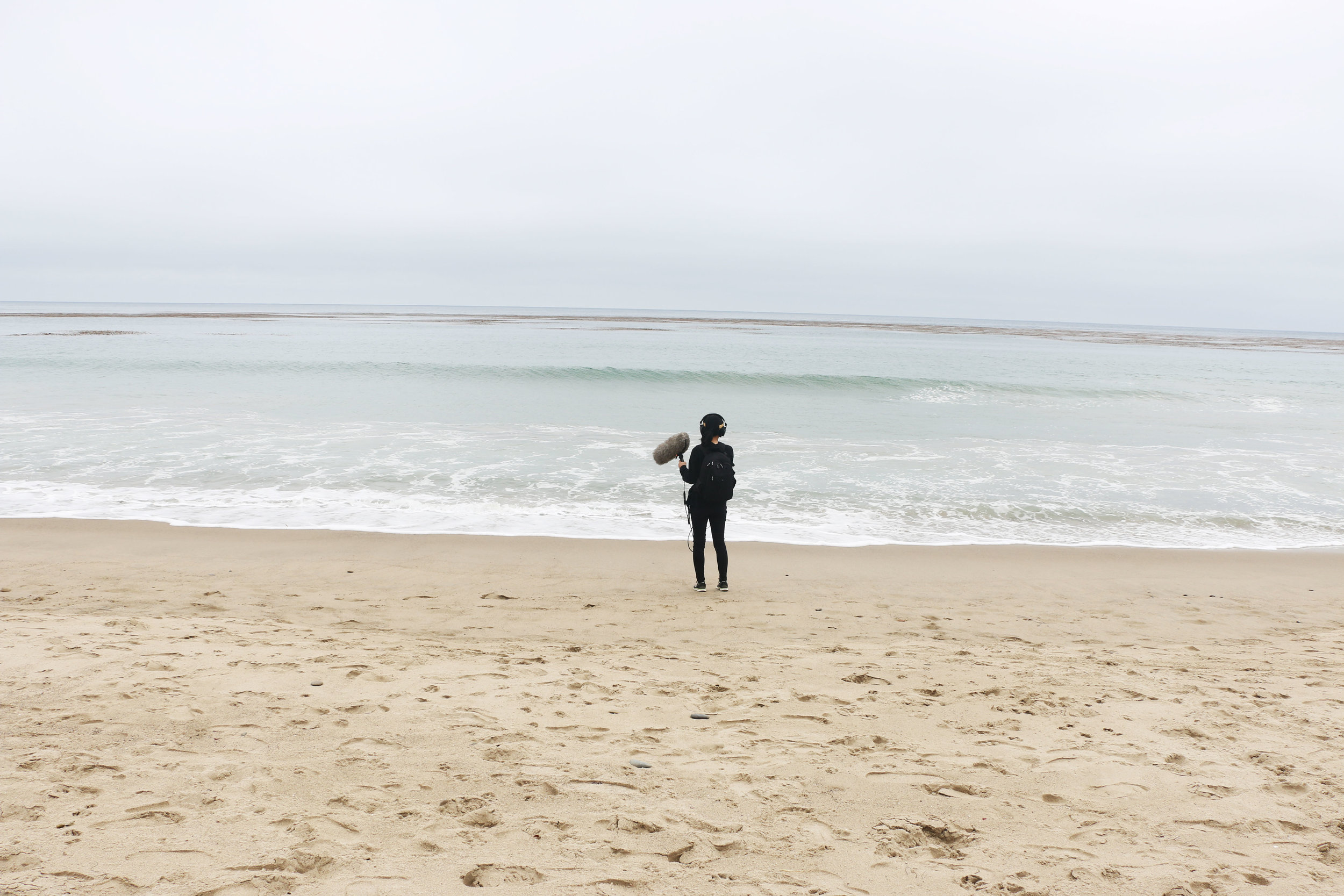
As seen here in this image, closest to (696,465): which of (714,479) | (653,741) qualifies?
(714,479)

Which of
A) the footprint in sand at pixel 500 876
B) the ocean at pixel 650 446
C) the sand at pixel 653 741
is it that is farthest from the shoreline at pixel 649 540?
the footprint in sand at pixel 500 876

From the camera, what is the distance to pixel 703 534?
7160 millimetres

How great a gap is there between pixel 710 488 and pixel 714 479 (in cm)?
9

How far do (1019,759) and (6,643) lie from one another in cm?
601

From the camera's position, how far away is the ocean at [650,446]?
974 centimetres

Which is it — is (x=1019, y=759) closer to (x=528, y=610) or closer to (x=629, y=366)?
(x=528, y=610)

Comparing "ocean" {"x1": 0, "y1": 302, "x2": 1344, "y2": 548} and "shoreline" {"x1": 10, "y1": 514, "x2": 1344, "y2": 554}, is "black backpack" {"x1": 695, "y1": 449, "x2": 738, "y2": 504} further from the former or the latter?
"ocean" {"x1": 0, "y1": 302, "x2": 1344, "y2": 548}

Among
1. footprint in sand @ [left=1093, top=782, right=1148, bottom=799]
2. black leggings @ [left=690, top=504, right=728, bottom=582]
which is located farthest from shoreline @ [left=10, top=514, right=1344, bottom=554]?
footprint in sand @ [left=1093, top=782, right=1148, bottom=799]

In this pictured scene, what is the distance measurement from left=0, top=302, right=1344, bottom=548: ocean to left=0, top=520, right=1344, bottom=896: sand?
301cm

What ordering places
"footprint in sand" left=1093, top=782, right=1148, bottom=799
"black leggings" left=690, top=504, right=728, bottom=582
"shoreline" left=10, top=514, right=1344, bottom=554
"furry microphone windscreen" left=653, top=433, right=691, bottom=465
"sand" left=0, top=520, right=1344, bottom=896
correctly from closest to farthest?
1. "sand" left=0, top=520, right=1344, bottom=896
2. "footprint in sand" left=1093, top=782, right=1148, bottom=799
3. "black leggings" left=690, top=504, right=728, bottom=582
4. "furry microphone windscreen" left=653, top=433, right=691, bottom=465
5. "shoreline" left=10, top=514, right=1344, bottom=554

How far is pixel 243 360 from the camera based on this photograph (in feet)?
105

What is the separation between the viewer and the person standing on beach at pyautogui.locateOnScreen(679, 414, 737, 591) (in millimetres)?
7008

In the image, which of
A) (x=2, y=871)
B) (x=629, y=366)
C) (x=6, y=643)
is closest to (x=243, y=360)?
(x=629, y=366)

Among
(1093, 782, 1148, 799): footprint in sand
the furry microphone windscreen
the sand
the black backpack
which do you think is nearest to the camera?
the sand
